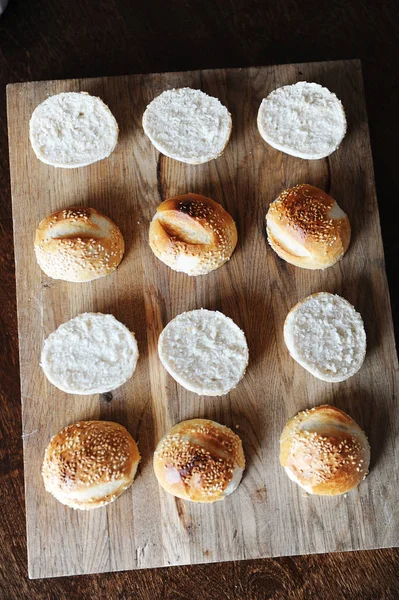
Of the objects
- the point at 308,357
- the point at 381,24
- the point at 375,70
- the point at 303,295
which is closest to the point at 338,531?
the point at 308,357

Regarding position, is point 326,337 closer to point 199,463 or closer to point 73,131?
point 199,463

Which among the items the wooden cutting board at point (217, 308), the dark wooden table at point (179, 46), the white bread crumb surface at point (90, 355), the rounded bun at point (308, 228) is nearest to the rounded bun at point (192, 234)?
the wooden cutting board at point (217, 308)

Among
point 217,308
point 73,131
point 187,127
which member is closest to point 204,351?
point 217,308

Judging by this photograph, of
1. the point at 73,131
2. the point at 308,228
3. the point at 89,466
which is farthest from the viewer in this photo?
the point at 73,131

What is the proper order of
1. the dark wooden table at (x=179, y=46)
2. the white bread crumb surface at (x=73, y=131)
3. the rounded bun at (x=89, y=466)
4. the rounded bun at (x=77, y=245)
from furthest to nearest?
the dark wooden table at (x=179, y=46) → the white bread crumb surface at (x=73, y=131) → the rounded bun at (x=77, y=245) → the rounded bun at (x=89, y=466)

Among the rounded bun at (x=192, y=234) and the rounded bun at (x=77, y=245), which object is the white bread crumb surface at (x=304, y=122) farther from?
the rounded bun at (x=77, y=245)

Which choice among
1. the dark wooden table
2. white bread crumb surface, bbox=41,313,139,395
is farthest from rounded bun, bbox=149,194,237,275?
the dark wooden table

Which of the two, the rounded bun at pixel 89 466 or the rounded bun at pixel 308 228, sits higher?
the rounded bun at pixel 308 228
